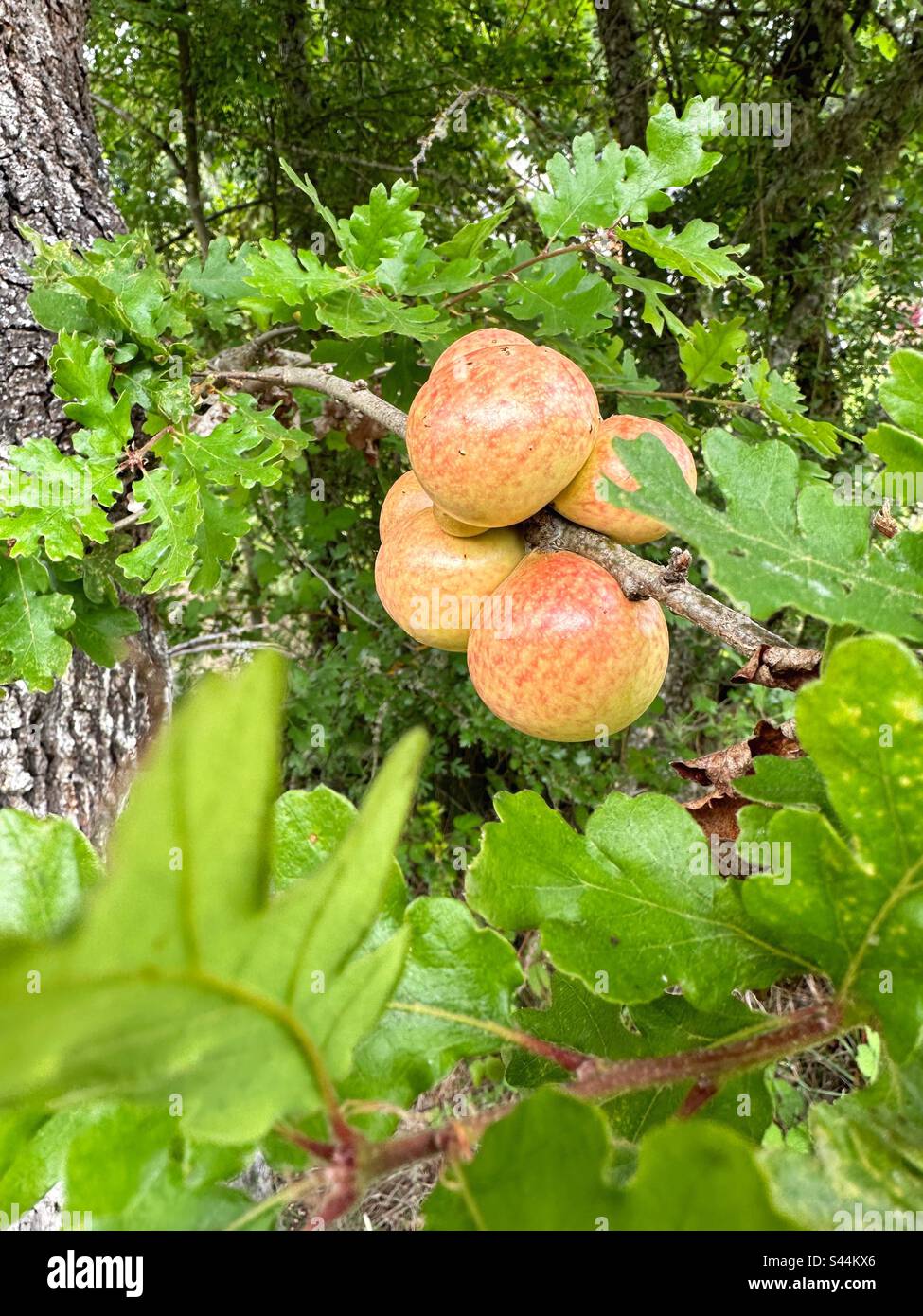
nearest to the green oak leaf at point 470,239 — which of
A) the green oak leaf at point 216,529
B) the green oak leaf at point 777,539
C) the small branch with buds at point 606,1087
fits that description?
the green oak leaf at point 216,529

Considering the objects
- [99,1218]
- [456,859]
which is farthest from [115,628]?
[456,859]

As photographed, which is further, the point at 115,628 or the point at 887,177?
the point at 887,177

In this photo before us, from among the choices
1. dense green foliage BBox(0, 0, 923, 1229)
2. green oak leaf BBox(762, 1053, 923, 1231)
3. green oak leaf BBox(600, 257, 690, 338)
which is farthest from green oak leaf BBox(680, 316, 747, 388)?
green oak leaf BBox(762, 1053, 923, 1231)

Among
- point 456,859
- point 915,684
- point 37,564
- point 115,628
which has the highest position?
point 915,684

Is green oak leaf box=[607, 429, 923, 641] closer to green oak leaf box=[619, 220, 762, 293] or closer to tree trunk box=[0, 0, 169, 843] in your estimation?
green oak leaf box=[619, 220, 762, 293]

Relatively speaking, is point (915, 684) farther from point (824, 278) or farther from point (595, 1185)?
point (824, 278)

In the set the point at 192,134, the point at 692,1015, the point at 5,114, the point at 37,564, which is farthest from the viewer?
the point at 192,134

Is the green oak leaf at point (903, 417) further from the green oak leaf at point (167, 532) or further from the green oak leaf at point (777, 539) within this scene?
the green oak leaf at point (167, 532)
